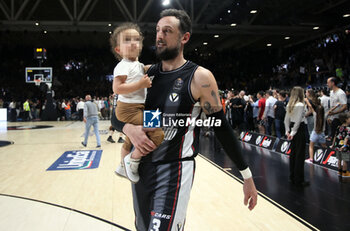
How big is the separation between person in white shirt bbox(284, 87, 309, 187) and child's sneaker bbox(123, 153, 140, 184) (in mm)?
4127

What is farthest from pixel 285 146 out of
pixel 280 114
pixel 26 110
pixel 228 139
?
pixel 26 110

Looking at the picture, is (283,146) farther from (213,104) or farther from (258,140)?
(213,104)

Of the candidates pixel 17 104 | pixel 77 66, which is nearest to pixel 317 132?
pixel 77 66

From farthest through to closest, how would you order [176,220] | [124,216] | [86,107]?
[86,107] < [124,216] < [176,220]

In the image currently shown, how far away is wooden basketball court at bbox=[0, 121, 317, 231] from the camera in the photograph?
3342 millimetres

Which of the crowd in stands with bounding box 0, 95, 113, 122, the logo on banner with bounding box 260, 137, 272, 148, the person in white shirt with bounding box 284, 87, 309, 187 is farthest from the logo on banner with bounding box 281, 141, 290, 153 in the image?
the crowd in stands with bounding box 0, 95, 113, 122

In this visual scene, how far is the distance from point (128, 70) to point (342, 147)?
4829mm

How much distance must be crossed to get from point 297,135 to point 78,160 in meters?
5.23

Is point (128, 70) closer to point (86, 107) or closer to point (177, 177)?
point (177, 177)

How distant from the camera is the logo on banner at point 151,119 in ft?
4.41

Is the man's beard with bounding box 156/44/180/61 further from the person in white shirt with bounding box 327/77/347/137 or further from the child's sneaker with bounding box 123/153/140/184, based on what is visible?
the person in white shirt with bounding box 327/77/347/137

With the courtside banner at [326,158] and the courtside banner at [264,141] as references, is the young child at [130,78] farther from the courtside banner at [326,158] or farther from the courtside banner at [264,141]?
the courtside banner at [264,141]

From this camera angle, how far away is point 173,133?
1.48 metres

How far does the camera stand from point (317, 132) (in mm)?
6059
